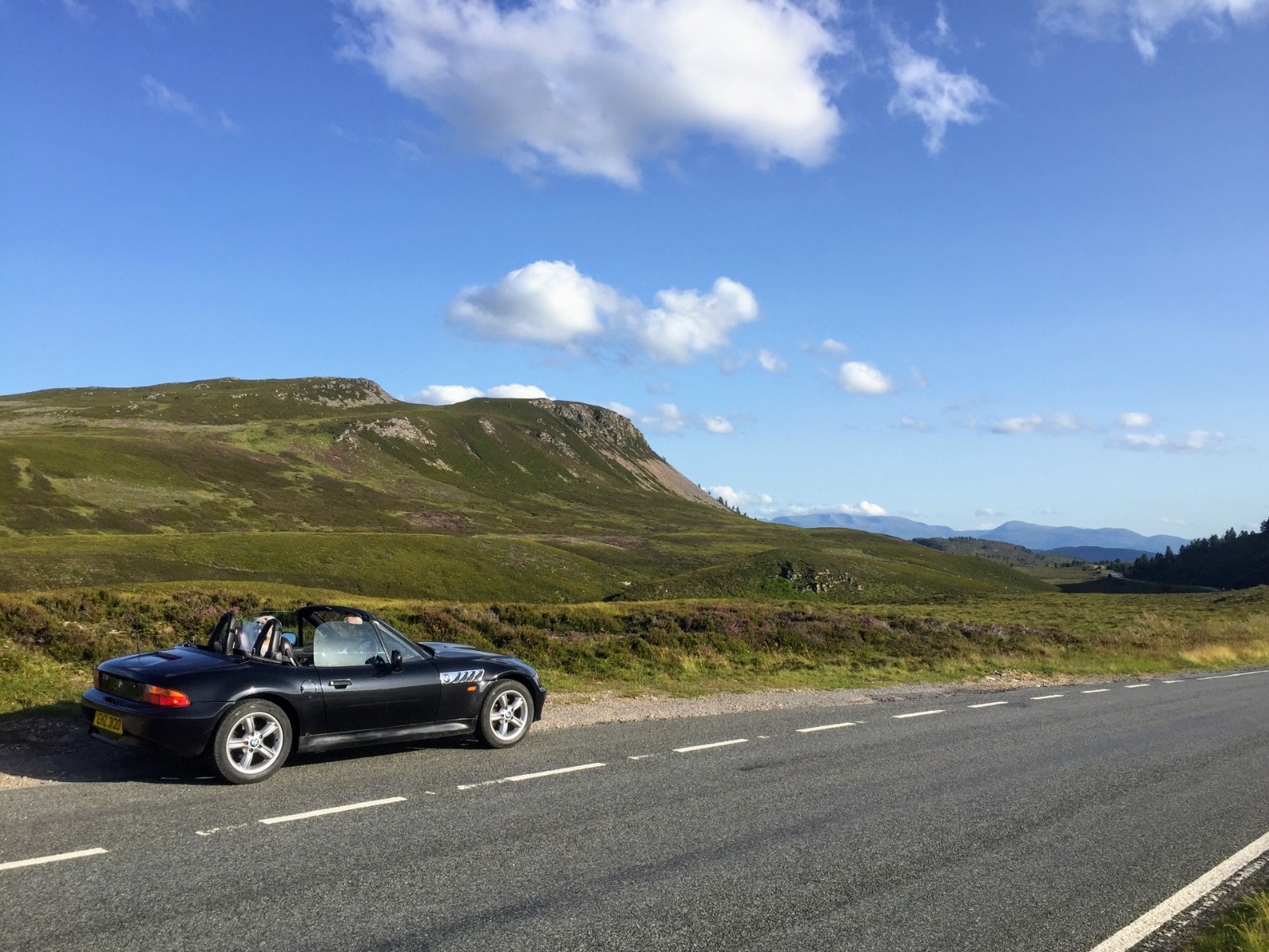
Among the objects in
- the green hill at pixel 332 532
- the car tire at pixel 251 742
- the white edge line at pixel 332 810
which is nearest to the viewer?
the white edge line at pixel 332 810

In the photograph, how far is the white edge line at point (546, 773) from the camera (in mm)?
9703

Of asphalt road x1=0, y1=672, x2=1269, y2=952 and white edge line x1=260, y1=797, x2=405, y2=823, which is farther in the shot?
white edge line x1=260, y1=797, x2=405, y2=823

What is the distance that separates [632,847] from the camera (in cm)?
748

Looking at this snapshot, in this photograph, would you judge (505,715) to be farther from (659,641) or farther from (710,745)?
(659,641)

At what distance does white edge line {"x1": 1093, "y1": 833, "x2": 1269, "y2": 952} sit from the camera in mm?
5945

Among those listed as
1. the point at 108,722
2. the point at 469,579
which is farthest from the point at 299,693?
the point at 469,579

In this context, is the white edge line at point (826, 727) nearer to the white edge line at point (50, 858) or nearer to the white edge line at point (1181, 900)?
the white edge line at point (1181, 900)

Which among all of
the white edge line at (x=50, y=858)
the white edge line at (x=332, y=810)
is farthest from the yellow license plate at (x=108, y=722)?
the white edge line at (x=50, y=858)

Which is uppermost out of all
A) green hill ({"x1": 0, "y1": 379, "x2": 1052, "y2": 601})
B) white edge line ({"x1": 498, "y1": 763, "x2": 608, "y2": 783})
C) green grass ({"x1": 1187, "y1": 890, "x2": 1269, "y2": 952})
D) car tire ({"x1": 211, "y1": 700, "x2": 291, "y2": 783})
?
green hill ({"x1": 0, "y1": 379, "x2": 1052, "y2": 601})

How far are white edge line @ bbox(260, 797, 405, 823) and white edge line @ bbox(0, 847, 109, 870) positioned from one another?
1339mm

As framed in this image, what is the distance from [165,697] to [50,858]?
252 cm

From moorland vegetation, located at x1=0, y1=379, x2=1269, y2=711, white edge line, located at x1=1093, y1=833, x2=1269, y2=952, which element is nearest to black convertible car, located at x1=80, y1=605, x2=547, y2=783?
moorland vegetation, located at x1=0, y1=379, x2=1269, y2=711

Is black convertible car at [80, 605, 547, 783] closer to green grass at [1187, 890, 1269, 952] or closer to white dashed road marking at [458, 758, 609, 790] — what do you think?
white dashed road marking at [458, 758, 609, 790]

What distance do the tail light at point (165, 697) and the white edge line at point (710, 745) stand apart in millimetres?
5881
